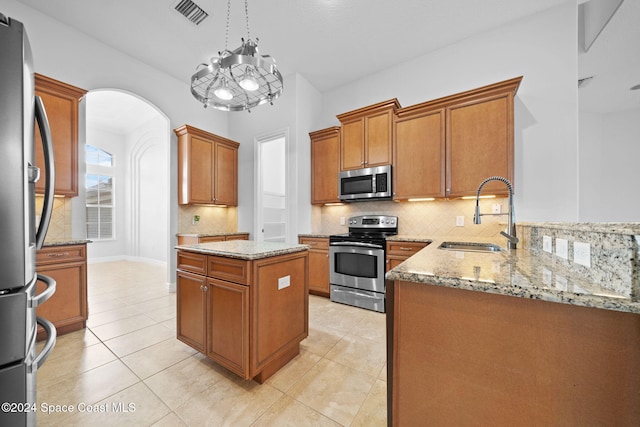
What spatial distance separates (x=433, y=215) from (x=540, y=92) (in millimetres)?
1746

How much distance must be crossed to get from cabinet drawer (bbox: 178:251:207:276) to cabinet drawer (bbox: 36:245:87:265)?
135 centimetres

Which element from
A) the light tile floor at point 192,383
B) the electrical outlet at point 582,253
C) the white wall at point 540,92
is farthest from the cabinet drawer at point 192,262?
the white wall at point 540,92

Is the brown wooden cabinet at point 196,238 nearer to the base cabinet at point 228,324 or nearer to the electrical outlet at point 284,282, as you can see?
the base cabinet at point 228,324

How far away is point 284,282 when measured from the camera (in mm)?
1815

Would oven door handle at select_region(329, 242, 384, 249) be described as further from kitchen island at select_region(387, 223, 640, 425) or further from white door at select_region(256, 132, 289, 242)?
kitchen island at select_region(387, 223, 640, 425)

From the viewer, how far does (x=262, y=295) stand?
1.62 metres

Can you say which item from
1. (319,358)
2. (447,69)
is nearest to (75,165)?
(319,358)

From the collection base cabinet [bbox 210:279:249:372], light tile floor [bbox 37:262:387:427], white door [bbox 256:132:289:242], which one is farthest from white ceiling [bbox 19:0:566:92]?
light tile floor [bbox 37:262:387:427]

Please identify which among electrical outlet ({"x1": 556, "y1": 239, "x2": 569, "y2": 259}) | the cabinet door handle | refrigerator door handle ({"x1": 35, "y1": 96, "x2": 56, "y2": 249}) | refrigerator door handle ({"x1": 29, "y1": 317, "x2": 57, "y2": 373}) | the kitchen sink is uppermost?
refrigerator door handle ({"x1": 35, "y1": 96, "x2": 56, "y2": 249})

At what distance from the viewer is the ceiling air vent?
258 centimetres

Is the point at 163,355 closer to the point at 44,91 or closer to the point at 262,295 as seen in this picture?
the point at 262,295

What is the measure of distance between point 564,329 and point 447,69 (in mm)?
3558

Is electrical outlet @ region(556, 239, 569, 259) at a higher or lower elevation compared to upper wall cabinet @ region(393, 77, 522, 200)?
lower

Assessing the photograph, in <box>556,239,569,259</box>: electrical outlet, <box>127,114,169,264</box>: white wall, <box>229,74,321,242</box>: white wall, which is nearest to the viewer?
<box>556,239,569,259</box>: electrical outlet
